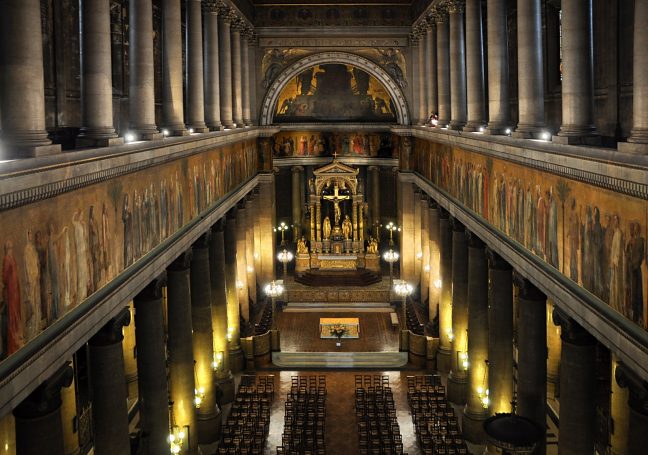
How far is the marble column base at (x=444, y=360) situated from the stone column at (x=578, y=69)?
19.2m

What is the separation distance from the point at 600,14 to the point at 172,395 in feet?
52.9

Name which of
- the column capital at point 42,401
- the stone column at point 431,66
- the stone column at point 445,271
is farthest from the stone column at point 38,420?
the stone column at point 431,66

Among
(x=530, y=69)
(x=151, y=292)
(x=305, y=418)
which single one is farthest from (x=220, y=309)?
(x=530, y=69)

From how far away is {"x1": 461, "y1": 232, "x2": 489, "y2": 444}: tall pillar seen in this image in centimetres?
2611

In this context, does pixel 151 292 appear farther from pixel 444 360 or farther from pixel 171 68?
pixel 444 360

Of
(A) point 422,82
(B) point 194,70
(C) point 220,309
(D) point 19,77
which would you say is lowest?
(C) point 220,309

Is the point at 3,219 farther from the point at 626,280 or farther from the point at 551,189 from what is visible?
the point at 551,189

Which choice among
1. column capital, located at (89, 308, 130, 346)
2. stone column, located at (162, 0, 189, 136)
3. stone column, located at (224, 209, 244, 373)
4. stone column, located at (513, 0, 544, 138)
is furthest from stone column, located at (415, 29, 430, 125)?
column capital, located at (89, 308, 130, 346)

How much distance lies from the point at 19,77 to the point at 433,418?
1976cm

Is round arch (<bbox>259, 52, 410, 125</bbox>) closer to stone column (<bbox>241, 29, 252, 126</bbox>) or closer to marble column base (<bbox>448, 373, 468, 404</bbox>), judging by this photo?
stone column (<bbox>241, 29, 252, 126</bbox>)

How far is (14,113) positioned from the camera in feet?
40.5

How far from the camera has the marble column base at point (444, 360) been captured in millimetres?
34406

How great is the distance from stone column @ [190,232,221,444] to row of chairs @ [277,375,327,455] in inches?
103

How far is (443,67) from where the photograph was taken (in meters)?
34.3
